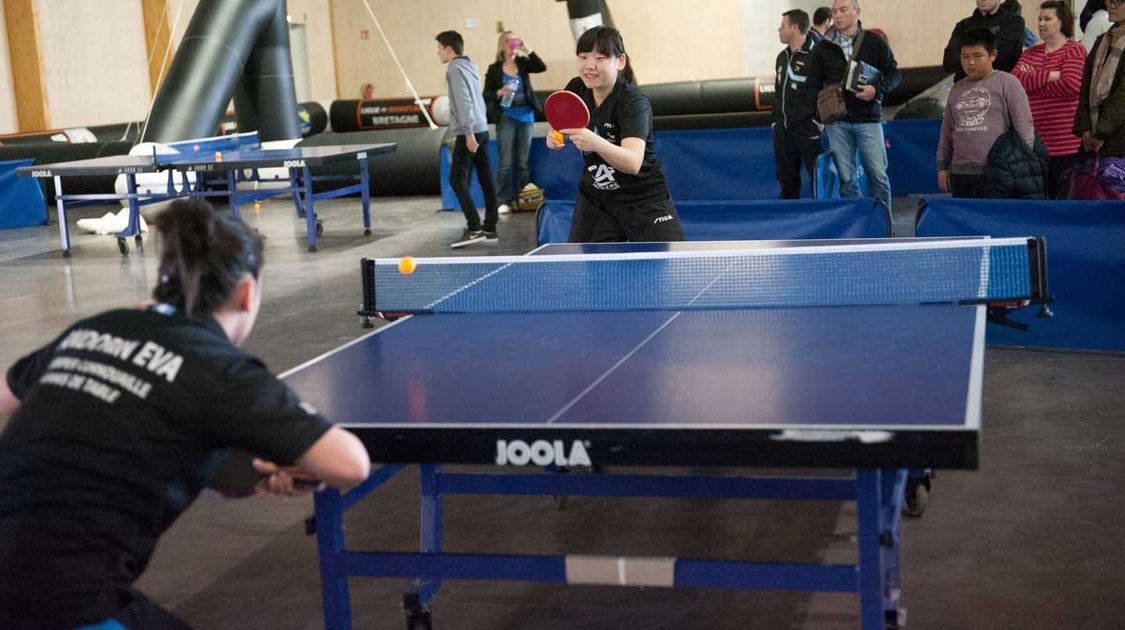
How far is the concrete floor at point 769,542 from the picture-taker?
3352 millimetres

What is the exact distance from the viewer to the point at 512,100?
11492mm

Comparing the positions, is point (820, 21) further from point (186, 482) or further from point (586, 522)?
point (186, 482)

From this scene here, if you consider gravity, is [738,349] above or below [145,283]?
above

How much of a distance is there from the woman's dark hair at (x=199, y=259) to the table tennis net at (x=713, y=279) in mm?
1767

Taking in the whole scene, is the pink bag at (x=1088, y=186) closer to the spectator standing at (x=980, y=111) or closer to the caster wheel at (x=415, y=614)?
the spectator standing at (x=980, y=111)

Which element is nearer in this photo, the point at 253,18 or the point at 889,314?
the point at 889,314

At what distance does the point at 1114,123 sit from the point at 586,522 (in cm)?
400

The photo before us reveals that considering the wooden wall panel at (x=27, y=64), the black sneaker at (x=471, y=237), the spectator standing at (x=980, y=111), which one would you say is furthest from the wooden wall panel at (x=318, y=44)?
the spectator standing at (x=980, y=111)

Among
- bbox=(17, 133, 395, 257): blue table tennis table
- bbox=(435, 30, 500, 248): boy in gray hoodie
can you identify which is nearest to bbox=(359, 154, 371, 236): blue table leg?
bbox=(17, 133, 395, 257): blue table tennis table

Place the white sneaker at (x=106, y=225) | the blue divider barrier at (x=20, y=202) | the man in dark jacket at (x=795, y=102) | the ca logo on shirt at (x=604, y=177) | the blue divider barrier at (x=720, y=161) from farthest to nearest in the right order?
1. the blue divider barrier at (x=20, y=202)
2. the white sneaker at (x=106, y=225)
3. the blue divider barrier at (x=720, y=161)
4. the man in dark jacket at (x=795, y=102)
5. the ca logo on shirt at (x=604, y=177)

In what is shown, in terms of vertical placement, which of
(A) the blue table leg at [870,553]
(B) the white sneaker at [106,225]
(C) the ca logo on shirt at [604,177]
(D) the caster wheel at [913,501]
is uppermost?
(C) the ca logo on shirt at [604,177]

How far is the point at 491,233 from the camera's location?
1083 centimetres

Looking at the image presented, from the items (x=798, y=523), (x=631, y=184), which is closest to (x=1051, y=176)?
(x=631, y=184)

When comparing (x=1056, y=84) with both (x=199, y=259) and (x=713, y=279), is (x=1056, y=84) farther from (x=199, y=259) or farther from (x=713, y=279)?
(x=199, y=259)
